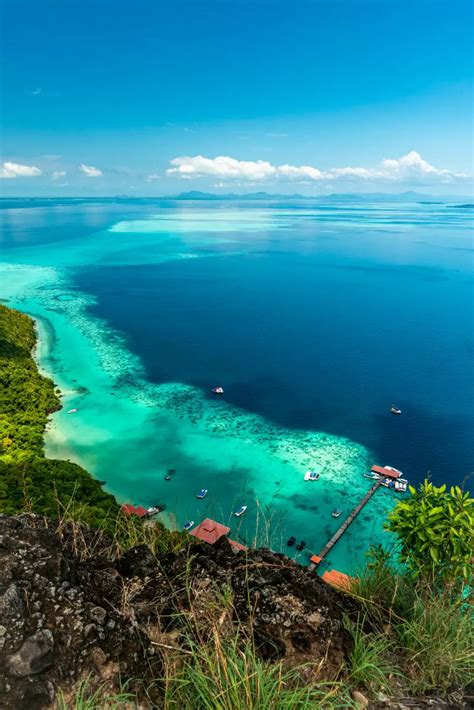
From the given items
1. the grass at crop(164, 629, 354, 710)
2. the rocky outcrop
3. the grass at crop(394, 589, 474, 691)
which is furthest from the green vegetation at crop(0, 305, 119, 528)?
the grass at crop(394, 589, 474, 691)

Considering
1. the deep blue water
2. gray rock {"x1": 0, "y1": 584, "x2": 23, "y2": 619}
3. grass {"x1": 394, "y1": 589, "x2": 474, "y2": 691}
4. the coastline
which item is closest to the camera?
gray rock {"x1": 0, "y1": 584, "x2": 23, "y2": 619}

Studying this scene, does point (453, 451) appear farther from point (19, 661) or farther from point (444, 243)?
point (444, 243)

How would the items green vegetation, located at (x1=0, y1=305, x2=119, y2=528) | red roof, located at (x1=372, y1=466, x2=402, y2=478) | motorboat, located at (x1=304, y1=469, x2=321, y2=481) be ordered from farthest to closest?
red roof, located at (x1=372, y1=466, x2=402, y2=478) < motorboat, located at (x1=304, y1=469, x2=321, y2=481) < green vegetation, located at (x1=0, y1=305, x2=119, y2=528)

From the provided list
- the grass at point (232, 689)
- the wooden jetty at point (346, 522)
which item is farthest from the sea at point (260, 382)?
the grass at point (232, 689)

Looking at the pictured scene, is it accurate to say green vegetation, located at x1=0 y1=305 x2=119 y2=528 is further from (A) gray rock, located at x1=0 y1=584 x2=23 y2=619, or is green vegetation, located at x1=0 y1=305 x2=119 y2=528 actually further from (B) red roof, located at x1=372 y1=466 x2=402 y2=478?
(B) red roof, located at x1=372 y1=466 x2=402 y2=478

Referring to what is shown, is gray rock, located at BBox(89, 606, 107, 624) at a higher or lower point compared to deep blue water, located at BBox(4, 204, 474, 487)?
higher

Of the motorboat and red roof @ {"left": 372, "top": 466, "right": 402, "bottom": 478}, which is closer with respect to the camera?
the motorboat

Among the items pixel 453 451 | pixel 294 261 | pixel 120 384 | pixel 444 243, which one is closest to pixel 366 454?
pixel 453 451
